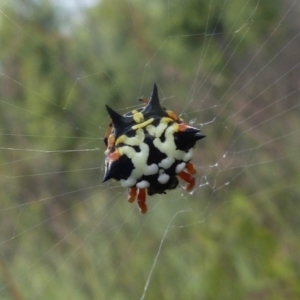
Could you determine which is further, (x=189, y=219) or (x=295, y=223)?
(x=189, y=219)

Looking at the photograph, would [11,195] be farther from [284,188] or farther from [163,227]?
[284,188]

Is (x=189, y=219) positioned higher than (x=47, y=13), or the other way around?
(x=47, y=13)

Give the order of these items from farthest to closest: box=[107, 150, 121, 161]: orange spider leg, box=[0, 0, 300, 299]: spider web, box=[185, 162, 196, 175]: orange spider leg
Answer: box=[0, 0, 300, 299]: spider web, box=[185, 162, 196, 175]: orange spider leg, box=[107, 150, 121, 161]: orange spider leg

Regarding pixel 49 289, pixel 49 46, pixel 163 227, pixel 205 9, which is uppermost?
pixel 205 9

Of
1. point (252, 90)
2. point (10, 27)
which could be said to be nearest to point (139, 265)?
point (252, 90)

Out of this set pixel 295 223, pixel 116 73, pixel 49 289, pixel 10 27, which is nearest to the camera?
pixel 295 223

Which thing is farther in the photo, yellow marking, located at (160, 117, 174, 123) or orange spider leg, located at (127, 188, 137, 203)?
orange spider leg, located at (127, 188, 137, 203)

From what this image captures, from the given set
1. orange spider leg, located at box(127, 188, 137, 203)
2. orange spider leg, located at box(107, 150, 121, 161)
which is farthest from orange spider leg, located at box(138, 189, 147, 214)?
orange spider leg, located at box(107, 150, 121, 161)

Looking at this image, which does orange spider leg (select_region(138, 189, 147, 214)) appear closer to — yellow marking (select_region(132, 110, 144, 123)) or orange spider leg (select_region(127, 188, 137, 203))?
orange spider leg (select_region(127, 188, 137, 203))
